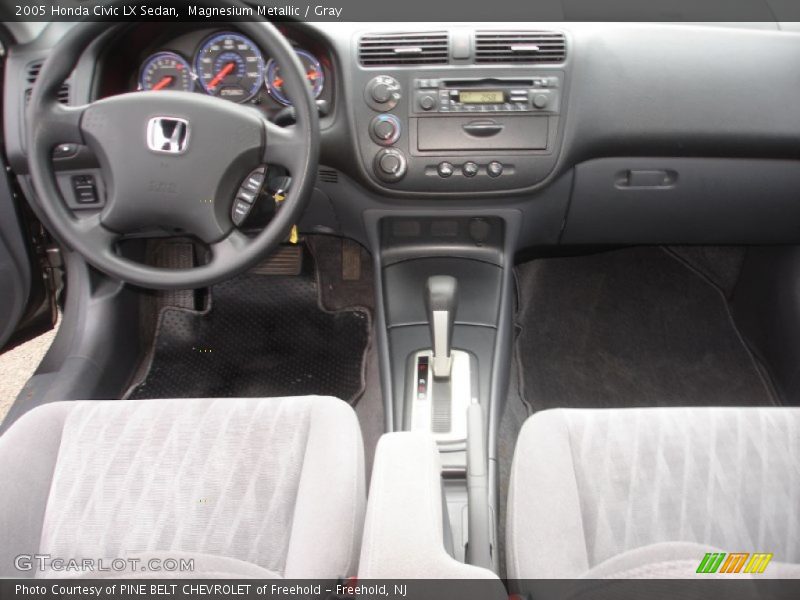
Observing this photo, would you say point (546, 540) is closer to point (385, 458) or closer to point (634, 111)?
point (385, 458)

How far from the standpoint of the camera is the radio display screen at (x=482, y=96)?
4.88 feet

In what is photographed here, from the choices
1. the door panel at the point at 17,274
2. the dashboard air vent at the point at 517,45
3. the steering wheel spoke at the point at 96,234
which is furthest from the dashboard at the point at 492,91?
the steering wheel spoke at the point at 96,234

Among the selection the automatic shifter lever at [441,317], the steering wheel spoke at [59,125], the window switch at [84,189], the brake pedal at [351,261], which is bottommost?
the brake pedal at [351,261]

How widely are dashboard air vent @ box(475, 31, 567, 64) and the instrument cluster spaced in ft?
1.14

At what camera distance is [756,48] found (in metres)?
1.51

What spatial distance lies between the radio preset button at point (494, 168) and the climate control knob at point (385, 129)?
22 centimetres

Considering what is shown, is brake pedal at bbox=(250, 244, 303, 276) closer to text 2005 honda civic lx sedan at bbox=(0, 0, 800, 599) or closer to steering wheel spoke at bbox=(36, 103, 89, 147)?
text 2005 honda civic lx sedan at bbox=(0, 0, 800, 599)

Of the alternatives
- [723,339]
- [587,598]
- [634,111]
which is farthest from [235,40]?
[723,339]

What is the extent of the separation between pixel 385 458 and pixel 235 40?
97 cm

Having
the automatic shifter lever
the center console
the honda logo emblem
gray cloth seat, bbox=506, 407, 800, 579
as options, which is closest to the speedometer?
the center console

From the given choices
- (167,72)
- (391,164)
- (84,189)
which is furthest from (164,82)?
(391,164)

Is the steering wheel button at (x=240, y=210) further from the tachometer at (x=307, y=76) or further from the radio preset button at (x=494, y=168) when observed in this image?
the radio preset button at (x=494, y=168)

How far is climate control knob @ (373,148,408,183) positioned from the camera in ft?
5.08

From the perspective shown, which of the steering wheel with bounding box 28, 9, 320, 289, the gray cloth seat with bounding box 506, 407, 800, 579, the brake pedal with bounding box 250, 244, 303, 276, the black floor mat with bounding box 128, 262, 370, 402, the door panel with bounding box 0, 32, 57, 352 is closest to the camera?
the gray cloth seat with bounding box 506, 407, 800, 579
